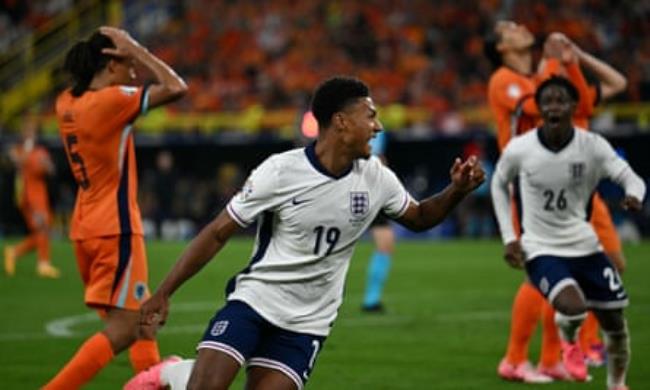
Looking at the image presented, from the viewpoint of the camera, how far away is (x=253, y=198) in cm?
693

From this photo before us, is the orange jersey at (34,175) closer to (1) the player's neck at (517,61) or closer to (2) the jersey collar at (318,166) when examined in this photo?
(1) the player's neck at (517,61)

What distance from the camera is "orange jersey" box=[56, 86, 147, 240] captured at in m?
8.45

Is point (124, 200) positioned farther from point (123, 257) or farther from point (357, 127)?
point (357, 127)

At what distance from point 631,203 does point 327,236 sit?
2.68 metres

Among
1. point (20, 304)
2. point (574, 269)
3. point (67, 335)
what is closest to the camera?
point (574, 269)

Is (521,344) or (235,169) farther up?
(521,344)

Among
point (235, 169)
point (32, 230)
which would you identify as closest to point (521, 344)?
point (32, 230)

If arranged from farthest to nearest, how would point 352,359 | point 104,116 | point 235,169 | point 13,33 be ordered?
1. point 13,33
2. point 235,169
3. point 352,359
4. point 104,116

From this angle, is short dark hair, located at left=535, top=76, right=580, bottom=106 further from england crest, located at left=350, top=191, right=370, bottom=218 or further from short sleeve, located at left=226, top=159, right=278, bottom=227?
short sleeve, located at left=226, top=159, right=278, bottom=227

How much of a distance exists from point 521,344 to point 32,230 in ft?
44.3

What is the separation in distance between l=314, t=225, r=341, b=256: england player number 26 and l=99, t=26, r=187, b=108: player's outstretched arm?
185 centimetres

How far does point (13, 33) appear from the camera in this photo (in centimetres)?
4219

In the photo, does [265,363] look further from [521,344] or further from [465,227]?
[465,227]

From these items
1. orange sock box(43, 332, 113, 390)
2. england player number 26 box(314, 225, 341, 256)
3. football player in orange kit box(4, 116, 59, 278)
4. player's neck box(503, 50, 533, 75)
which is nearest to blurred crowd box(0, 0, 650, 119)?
Answer: football player in orange kit box(4, 116, 59, 278)
